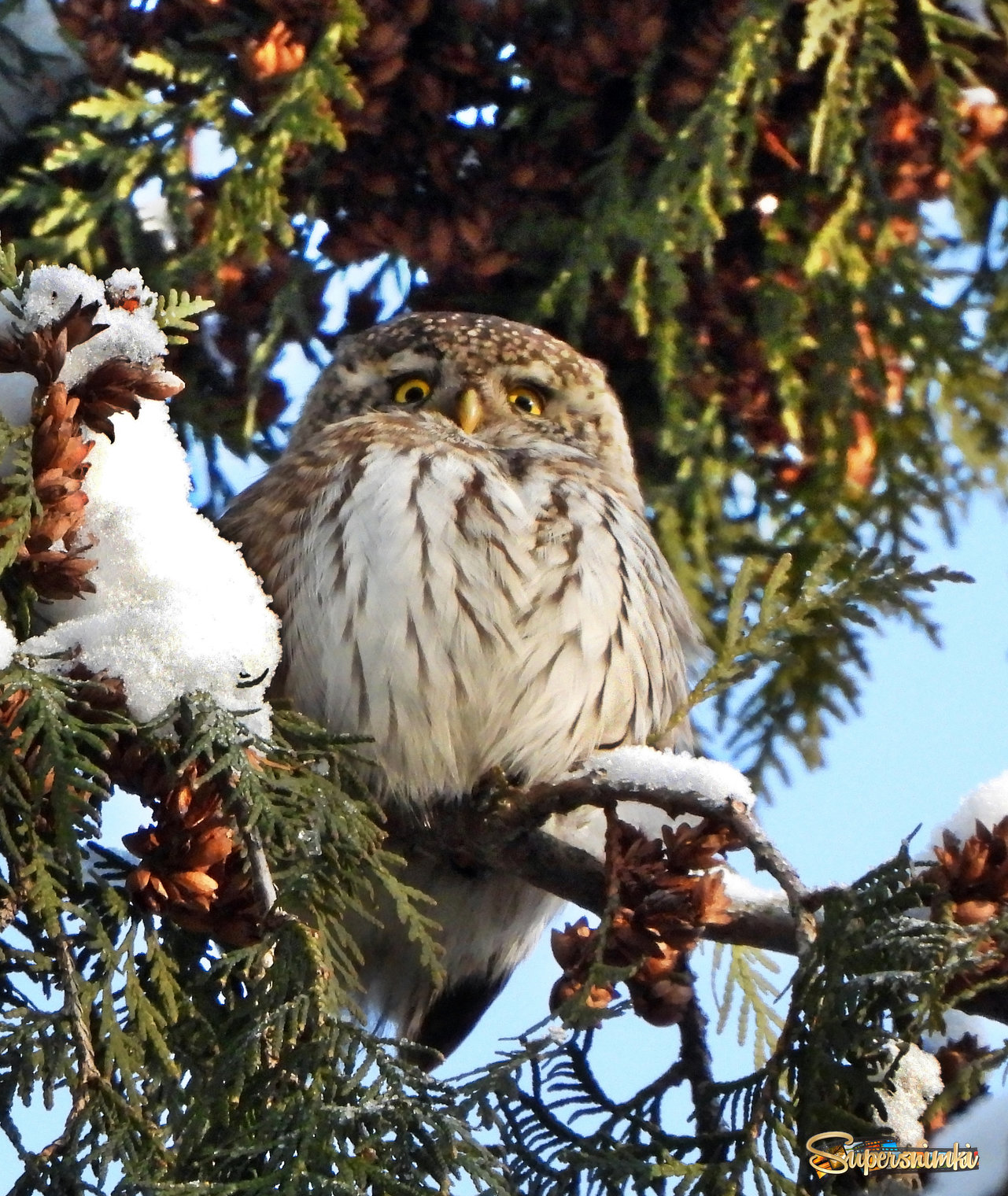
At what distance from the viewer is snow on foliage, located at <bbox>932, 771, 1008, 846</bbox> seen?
1.81 metres

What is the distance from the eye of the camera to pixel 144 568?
174 cm

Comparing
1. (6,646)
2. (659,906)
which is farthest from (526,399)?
(6,646)

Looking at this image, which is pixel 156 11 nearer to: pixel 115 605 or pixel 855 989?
pixel 115 605

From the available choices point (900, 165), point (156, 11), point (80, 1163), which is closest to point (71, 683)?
point (80, 1163)

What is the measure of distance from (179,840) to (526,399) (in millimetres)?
1781

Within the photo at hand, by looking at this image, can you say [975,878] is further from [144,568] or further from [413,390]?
[413,390]

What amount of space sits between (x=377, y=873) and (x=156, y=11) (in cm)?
199

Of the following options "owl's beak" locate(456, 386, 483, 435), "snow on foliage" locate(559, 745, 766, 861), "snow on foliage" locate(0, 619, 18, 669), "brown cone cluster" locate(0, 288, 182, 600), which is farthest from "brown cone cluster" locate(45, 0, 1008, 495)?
"snow on foliage" locate(0, 619, 18, 669)

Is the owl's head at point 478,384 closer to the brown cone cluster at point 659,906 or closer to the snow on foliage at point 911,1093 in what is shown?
the brown cone cluster at point 659,906

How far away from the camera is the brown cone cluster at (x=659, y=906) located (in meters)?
1.85

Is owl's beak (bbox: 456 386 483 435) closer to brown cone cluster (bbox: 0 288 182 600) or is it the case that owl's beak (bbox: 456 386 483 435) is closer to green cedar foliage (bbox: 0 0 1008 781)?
green cedar foliage (bbox: 0 0 1008 781)

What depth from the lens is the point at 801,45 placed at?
315cm

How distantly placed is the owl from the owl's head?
0.21 feet

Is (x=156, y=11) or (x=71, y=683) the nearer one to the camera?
(x=71, y=683)
